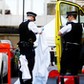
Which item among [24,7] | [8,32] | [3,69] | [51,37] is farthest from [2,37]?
[3,69]

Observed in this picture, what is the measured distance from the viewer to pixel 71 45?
1001 centimetres

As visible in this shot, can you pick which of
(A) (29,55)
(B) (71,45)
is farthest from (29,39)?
(B) (71,45)

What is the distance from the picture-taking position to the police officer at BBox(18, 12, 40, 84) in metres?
9.84

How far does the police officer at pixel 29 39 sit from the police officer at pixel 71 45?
0.69 meters

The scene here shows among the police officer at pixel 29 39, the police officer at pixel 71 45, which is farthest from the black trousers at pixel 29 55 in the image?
the police officer at pixel 71 45

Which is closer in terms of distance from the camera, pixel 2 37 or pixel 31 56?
pixel 31 56

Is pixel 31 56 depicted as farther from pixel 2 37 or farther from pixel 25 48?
pixel 2 37

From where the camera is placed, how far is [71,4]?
11.2 m

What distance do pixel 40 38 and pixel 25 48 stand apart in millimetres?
818

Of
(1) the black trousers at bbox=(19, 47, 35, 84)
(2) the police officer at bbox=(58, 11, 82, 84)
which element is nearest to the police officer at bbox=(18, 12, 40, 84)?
(1) the black trousers at bbox=(19, 47, 35, 84)

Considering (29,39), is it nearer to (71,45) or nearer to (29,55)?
(29,55)

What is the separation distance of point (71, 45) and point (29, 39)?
1052 millimetres

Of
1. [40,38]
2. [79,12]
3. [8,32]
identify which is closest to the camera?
[40,38]

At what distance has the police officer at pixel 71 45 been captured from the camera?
32.6 feet
